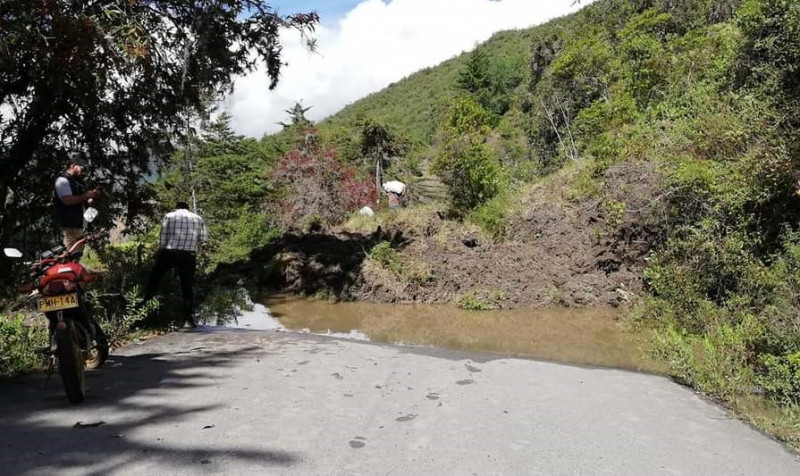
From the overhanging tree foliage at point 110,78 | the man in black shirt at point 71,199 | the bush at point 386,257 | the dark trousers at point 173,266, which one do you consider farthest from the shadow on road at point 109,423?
the bush at point 386,257

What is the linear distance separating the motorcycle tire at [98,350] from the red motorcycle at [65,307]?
462 mm

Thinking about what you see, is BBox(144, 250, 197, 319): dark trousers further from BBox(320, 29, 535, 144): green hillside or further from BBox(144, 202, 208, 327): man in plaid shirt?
BBox(320, 29, 535, 144): green hillside

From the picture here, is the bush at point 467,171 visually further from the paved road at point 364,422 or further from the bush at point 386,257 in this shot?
the paved road at point 364,422

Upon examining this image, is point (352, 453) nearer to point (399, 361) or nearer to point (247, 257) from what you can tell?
point (399, 361)

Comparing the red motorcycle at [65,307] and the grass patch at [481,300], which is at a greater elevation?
the red motorcycle at [65,307]

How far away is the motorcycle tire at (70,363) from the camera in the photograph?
14.9ft

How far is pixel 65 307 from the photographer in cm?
467

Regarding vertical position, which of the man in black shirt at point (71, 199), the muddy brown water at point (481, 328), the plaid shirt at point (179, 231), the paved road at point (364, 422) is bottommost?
the muddy brown water at point (481, 328)

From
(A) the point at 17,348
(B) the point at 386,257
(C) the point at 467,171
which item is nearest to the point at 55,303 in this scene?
(A) the point at 17,348

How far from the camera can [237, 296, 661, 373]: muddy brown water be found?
8508 mm

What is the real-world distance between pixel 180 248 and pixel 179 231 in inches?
9.7

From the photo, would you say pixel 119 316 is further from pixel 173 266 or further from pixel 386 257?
pixel 386 257

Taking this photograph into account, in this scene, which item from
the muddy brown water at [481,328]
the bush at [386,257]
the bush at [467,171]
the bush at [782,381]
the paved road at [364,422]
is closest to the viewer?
the paved road at [364,422]

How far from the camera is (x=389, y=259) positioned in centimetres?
1426
